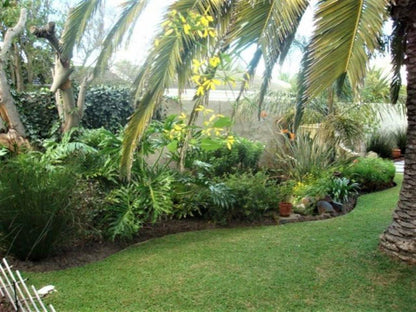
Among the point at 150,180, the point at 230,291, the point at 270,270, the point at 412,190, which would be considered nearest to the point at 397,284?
the point at 412,190

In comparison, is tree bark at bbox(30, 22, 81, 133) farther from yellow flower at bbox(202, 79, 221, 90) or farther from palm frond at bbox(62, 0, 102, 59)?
yellow flower at bbox(202, 79, 221, 90)

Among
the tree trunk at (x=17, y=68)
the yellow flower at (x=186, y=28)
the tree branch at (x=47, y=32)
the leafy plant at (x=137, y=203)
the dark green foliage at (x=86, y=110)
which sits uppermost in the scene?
the tree trunk at (x=17, y=68)

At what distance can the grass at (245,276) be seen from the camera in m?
3.22

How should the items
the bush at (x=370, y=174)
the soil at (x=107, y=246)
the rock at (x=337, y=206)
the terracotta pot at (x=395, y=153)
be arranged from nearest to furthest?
the soil at (x=107, y=246) < the rock at (x=337, y=206) < the bush at (x=370, y=174) < the terracotta pot at (x=395, y=153)

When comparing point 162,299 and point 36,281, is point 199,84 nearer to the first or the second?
point 162,299

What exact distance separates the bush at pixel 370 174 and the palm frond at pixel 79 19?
6.47m

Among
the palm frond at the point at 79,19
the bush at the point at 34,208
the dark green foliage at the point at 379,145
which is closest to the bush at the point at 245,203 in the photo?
the bush at the point at 34,208

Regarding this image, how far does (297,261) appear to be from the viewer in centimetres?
416

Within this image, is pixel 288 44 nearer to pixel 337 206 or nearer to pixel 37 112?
pixel 337 206

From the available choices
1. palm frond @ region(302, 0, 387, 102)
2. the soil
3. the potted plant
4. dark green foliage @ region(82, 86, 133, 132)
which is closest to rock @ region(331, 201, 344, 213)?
the soil

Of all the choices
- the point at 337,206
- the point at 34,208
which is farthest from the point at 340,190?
the point at 34,208

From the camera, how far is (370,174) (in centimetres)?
809

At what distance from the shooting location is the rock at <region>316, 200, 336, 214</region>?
643 cm

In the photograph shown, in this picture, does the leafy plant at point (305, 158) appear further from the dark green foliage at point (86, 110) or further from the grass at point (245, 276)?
the dark green foliage at point (86, 110)
